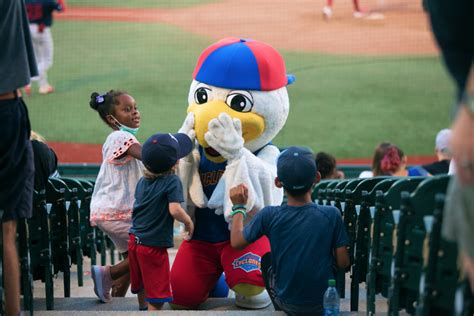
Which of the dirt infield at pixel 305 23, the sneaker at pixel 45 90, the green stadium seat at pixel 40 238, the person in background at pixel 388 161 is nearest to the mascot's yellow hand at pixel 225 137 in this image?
the green stadium seat at pixel 40 238

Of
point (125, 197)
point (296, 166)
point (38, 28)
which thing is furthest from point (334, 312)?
point (38, 28)

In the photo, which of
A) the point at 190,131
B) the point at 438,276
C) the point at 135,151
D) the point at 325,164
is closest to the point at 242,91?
the point at 190,131

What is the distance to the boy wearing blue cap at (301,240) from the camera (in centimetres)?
390

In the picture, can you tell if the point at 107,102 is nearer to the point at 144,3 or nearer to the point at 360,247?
the point at 360,247

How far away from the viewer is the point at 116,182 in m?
5.13

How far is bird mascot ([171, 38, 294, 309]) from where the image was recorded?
4.83 m

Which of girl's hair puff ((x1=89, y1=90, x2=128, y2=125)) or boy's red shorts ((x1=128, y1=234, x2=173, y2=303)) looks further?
girl's hair puff ((x1=89, y1=90, x2=128, y2=125))

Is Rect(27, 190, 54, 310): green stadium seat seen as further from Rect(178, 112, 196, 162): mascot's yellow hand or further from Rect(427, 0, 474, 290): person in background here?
Rect(427, 0, 474, 290): person in background

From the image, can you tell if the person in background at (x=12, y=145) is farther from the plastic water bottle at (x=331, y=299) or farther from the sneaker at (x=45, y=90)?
the sneaker at (x=45, y=90)

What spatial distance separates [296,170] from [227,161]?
3.51ft

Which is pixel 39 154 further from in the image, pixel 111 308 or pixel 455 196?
pixel 455 196

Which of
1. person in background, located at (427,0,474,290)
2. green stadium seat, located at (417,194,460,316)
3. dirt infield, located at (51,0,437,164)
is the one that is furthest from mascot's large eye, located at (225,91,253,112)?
dirt infield, located at (51,0,437,164)

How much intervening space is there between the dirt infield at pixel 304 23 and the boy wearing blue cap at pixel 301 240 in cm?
1144

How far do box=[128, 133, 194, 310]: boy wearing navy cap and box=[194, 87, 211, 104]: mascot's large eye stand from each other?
64 centimetres
